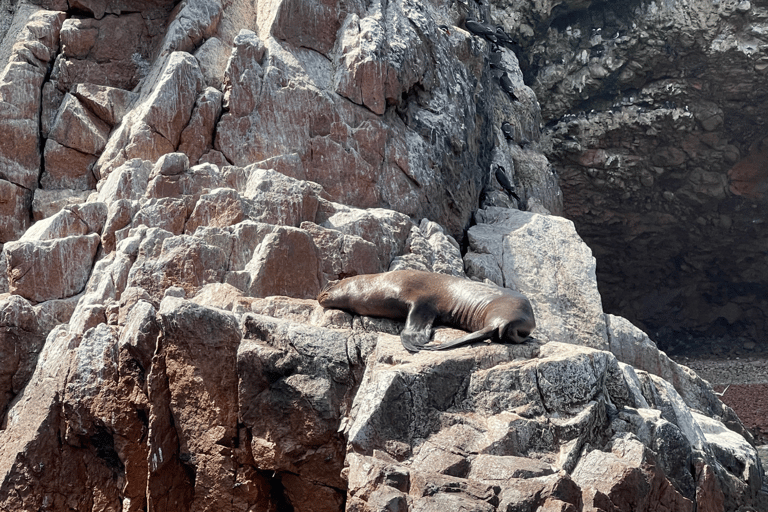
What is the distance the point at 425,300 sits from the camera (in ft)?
25.7

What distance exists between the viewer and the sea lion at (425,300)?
7.43m

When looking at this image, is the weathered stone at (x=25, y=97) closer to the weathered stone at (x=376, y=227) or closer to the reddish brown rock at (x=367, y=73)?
the weathered stone at (x=376, y=227)

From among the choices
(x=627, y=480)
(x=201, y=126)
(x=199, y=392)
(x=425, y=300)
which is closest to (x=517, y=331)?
(x=425, y=300)

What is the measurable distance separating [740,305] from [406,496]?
26564mm

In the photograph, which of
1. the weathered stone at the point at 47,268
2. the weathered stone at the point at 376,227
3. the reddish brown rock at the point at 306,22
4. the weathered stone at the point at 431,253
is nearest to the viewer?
the weathered stone at the point at 47,268

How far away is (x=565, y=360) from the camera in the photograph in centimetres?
634

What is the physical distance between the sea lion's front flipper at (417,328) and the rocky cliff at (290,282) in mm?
154

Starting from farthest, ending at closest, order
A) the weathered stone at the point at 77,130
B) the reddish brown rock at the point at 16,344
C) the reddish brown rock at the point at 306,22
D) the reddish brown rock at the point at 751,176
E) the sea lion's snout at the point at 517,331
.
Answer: the reddish brown rock at the point at 751,176
the reddish brown rock at the point at 306,22
the weathered stone at the point at 77,130
the reddish brown rock at the point at 16,344
the sea lion's snout at the point at 517,331

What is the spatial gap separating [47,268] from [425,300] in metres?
5.15

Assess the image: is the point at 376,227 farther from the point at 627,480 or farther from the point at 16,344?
the point at 627,480

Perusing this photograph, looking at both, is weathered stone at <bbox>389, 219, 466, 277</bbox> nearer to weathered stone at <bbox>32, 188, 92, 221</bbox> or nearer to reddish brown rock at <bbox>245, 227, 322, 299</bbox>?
reddish brown rock at <bbox>245, 227, 322, 299</bbox>

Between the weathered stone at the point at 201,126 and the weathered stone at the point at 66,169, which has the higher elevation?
the weathered stone at the point at 201,126

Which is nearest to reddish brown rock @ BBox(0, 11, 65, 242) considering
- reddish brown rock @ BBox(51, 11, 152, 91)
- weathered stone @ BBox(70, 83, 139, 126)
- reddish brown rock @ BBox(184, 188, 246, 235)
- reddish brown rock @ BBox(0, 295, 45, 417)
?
reddish brown rock @ BBox(51, 11, 152, 91)

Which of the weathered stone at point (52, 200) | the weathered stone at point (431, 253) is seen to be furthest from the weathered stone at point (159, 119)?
the weathered stone at point (431, 253)
